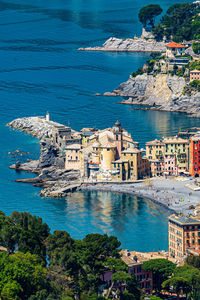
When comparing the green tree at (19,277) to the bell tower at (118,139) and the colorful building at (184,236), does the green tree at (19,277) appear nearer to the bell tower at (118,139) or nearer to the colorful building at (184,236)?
the colorful building at (184,236)

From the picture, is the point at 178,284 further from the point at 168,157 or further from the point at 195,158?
the point at 168,157

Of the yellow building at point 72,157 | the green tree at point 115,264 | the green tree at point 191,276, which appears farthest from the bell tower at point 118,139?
the green tree at point 191,276

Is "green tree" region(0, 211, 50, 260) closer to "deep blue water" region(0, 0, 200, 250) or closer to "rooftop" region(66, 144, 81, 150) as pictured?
"deep blue water" region(0, 0, 200, 250)

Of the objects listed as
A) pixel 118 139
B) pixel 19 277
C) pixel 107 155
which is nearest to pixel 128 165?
pixel 107 155

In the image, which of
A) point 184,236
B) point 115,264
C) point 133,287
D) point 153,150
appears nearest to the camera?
point 133,287

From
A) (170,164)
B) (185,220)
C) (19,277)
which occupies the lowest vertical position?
(19,277)

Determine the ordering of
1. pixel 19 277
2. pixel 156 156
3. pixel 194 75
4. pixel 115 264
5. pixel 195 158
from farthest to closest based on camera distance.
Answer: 1. pixel 194 75
2. pixel 156 156
3. pixel 195 158
4. pixel 115 264
5. pixel 19 277
